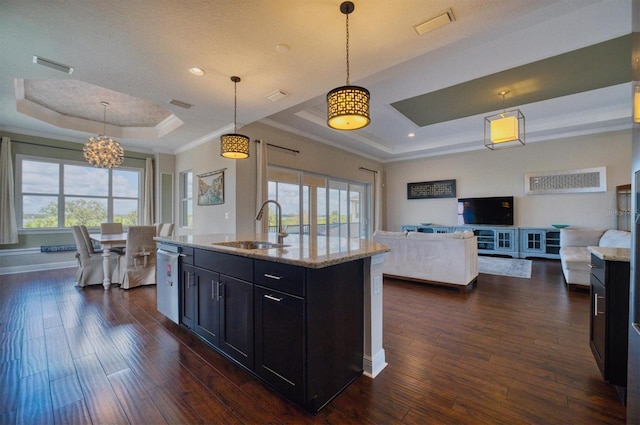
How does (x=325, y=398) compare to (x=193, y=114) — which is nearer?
(x=325, y=398)

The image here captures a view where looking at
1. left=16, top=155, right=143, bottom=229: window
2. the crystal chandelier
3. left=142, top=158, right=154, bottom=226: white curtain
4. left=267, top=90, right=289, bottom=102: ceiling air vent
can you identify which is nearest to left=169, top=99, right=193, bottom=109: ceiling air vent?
left=267, top=90, right=289, bottom=102: ceiling air vent

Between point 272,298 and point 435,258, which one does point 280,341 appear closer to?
point 272,298

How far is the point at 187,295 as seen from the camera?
2.57 meters

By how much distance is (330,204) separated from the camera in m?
7.00

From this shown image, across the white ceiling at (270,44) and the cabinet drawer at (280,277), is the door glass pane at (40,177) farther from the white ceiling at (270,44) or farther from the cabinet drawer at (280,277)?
the cabinet drawer at (280,277)

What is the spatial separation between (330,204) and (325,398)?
18.1 ft

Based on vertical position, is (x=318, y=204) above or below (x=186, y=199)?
below

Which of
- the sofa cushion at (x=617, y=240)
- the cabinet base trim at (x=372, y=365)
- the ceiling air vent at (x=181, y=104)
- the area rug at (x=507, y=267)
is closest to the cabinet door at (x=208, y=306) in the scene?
the cabinet base trim at (x=372, y=365)

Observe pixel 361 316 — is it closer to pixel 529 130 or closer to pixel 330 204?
pixel 330 204

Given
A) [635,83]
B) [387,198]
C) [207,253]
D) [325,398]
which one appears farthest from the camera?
[387,198]

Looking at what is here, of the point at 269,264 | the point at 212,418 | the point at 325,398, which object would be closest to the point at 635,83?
the point at 269,264

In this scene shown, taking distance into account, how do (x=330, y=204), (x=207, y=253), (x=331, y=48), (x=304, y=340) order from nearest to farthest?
(x=304, y=340)
(x=207, y=253)
(x=331, y=48)
(x=330, y=204)

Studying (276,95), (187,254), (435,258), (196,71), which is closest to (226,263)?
(187,254)

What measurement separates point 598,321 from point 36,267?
8.46 metres
